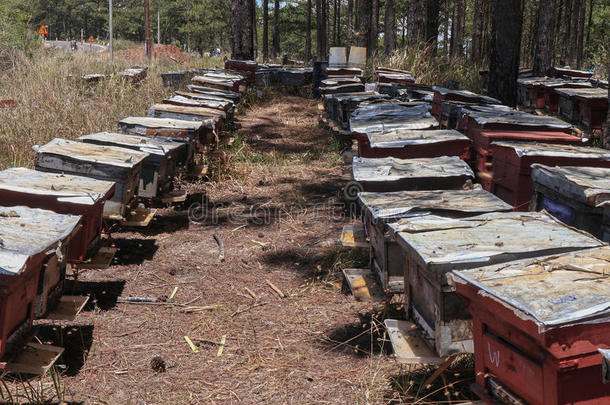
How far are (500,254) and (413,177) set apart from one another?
167 centimetres

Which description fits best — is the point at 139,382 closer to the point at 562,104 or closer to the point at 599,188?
the point at 599,188

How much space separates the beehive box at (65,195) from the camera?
4.55 m

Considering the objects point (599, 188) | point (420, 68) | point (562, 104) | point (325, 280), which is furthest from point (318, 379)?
point (420, 68)

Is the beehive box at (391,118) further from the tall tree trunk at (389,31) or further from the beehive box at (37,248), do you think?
the tall tree trunk at (389,31)

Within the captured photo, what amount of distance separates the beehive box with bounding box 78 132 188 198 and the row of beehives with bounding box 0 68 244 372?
0.03 ft

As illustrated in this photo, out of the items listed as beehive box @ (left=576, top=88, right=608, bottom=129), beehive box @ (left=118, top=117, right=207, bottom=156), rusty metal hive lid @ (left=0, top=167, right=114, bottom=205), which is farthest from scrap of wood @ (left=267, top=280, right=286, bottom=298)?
beehive box @ (left=576, top=88, right=608, bottom=129)

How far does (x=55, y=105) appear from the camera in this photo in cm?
949

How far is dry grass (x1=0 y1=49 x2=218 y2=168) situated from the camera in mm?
8406

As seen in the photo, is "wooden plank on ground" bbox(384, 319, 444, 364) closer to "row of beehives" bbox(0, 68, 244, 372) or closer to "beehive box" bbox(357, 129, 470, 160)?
"row of beehives" bbox(0, 68, 244, 372)

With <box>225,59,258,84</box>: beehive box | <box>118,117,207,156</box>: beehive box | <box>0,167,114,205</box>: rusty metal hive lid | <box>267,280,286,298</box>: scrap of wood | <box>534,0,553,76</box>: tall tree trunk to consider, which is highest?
<box>534,0,553,76</box>: tall tree trunk

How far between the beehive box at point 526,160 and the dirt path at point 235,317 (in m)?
1.44

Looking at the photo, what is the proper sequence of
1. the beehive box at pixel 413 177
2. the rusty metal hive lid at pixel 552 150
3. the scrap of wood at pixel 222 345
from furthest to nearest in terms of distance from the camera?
1. the beehive box at pixel 413 177
2. the rusty metal hive lid at pixel 552 150
3. the scrap of wood at pixel 222 345

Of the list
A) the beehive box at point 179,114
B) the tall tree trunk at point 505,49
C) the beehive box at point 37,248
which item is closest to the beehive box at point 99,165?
the beehive box at point 37,248

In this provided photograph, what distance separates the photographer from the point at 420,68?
15133mm
